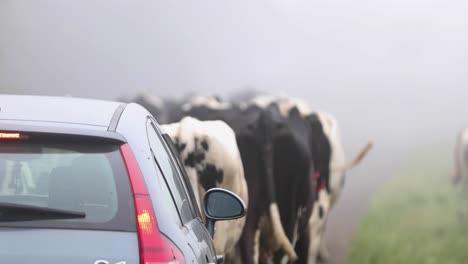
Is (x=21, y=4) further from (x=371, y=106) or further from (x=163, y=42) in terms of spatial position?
(x=371, y=106)

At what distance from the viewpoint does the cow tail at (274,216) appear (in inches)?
485

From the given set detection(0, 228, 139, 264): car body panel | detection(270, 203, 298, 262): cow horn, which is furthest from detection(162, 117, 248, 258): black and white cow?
detection(0, 228, 139, 264): car body panel

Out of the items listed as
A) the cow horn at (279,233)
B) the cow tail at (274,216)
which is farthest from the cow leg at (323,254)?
the cow horn at (279,233)

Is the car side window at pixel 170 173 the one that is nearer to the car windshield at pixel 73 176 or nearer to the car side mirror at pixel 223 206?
the car side mirror at pixel 223 206

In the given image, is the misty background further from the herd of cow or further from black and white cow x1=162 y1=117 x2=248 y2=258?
black and white cow x1=162 y1=117 x2=248 y2=258

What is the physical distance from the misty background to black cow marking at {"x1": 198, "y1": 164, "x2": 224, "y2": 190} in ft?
22.7

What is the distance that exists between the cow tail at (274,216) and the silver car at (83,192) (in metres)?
7.50

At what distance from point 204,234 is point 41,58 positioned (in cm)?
1878

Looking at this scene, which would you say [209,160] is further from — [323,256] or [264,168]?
[323,256]

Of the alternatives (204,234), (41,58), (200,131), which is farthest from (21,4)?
(204,234)

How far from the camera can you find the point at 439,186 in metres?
21.9

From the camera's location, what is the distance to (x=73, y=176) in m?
4.38

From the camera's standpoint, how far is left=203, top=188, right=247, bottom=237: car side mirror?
219 inches

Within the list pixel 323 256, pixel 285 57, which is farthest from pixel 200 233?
pixel 285 57
